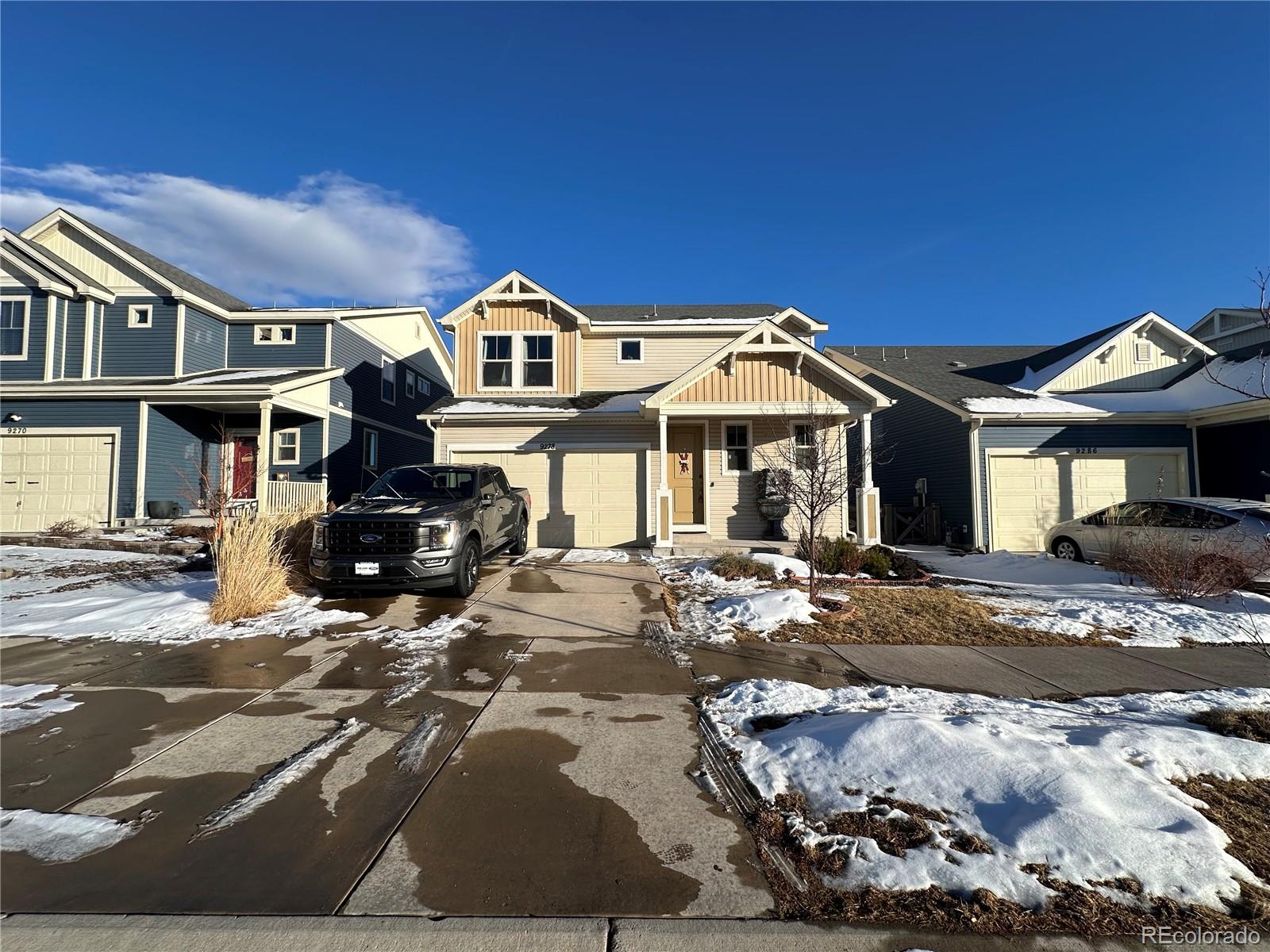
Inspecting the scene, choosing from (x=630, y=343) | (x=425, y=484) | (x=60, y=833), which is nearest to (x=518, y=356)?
(x=630, y=343)

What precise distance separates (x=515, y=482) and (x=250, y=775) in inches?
414

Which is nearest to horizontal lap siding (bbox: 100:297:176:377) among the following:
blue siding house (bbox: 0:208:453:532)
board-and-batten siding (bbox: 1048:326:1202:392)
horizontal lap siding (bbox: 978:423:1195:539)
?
blue siding house (bbox: 0:208:453:532)

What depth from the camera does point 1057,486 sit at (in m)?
13.5

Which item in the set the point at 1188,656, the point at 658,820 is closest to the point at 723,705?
the point at 658,820

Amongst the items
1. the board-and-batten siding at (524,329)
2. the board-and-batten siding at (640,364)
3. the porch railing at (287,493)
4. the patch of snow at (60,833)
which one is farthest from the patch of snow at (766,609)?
the porch railing at (287,493)

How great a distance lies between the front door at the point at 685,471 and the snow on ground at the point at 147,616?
A: 328 inches

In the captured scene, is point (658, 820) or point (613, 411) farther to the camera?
point (613, 411)

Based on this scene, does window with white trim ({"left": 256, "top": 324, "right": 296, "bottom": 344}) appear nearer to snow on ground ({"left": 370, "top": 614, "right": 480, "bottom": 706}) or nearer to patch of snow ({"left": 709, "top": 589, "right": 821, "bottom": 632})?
snow on ground ({"left": 370, "top": 614, "right": 480, "bottom": 706})

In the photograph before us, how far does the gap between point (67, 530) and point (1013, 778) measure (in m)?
17.7

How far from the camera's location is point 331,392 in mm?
17562

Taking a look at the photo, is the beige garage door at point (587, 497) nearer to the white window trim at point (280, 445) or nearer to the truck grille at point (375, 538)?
the truck grille at point (375, 538)

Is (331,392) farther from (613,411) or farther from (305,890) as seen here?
(305,890)

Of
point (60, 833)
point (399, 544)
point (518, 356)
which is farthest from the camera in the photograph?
point (518, 356)
